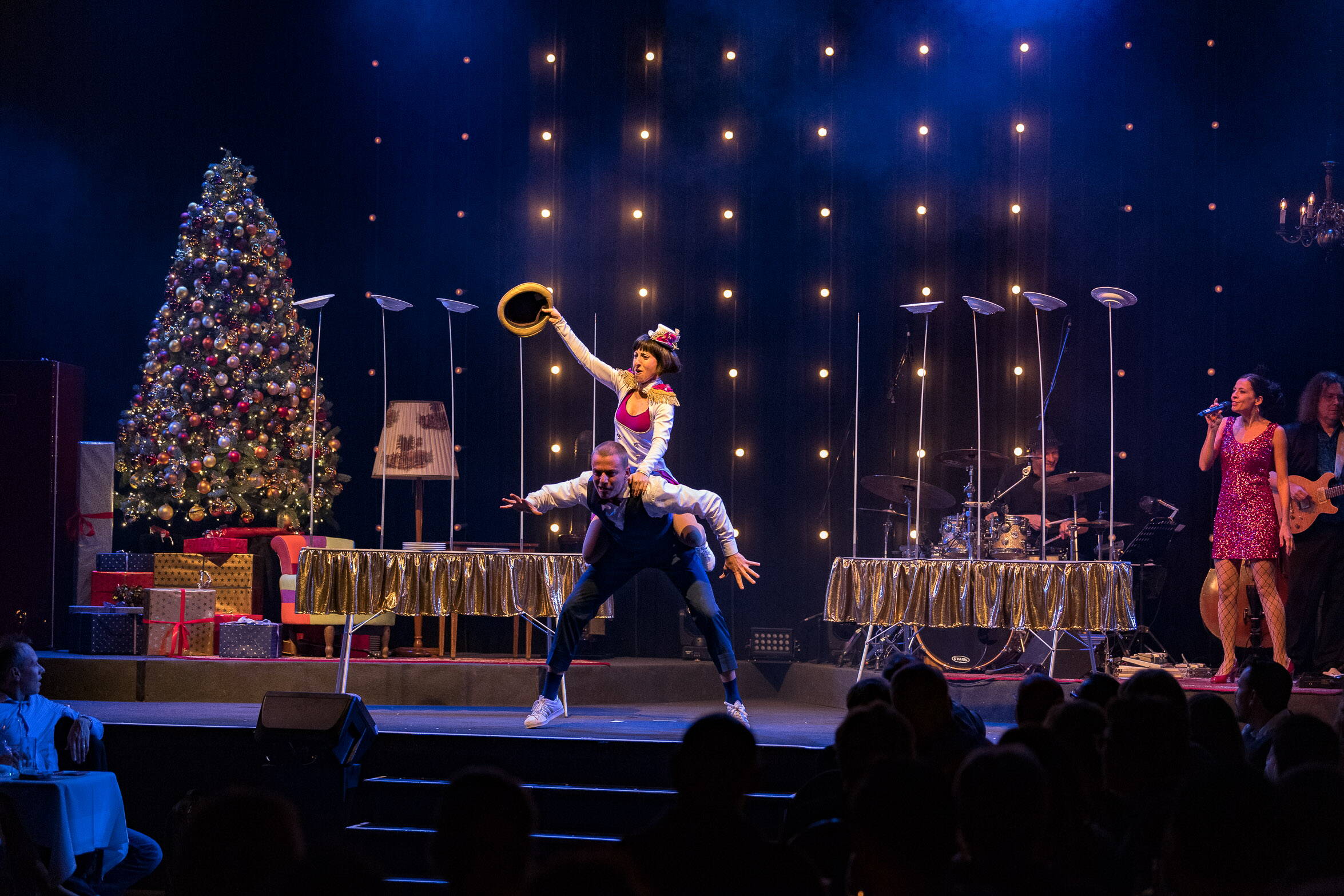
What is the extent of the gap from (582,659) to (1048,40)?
5274mm

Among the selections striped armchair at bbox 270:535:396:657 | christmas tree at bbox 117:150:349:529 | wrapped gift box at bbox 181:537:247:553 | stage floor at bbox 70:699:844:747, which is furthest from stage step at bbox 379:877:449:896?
christmas tree at bbox 117:150:349:529

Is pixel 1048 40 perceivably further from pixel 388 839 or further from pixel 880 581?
pixel 388 839

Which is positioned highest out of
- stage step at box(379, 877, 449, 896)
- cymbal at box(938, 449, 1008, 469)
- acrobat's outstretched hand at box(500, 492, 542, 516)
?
cymbal at box(938, 449, 1008, 469)

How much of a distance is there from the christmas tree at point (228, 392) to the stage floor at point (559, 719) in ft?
8.32

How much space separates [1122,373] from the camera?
8.52 m

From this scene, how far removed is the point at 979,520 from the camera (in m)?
7.56

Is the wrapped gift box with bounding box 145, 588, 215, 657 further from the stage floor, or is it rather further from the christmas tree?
the christmas tree

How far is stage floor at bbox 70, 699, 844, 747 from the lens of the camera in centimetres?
594

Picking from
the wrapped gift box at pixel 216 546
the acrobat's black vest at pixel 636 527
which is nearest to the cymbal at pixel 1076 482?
the acrobat's black vest at pixel 636 527

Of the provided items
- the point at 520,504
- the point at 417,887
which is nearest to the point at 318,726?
the point at 417,887

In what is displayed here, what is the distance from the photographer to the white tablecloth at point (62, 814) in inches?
179

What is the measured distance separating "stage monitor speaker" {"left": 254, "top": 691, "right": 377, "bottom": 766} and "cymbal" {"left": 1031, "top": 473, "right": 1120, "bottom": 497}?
14.1 ft

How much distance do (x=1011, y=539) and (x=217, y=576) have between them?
561cm

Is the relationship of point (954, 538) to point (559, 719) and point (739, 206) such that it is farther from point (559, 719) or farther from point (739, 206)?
point (739, 206)
